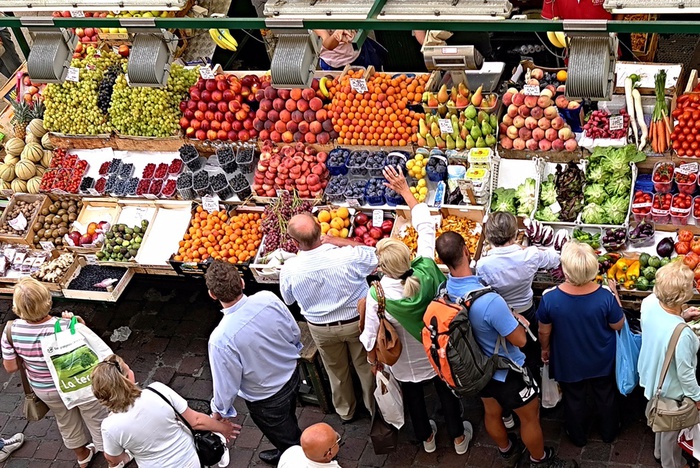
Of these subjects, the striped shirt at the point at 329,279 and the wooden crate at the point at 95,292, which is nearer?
the striped shirt at the point at 329,279

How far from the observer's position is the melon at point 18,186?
8492 millimetres

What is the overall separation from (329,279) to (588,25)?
2.35 m

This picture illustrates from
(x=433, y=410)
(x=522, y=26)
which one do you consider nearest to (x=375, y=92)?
(x=522, y=26)

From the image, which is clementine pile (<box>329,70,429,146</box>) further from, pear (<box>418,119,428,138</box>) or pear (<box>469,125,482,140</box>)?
pear (<box>469,125,482,140</box>)

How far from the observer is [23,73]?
376 inches

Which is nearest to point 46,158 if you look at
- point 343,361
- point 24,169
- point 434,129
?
point 24,169

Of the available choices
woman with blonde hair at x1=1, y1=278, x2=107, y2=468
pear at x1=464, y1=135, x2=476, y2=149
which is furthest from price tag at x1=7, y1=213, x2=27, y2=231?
pear at x1=464, y1=135, x2=476, y2=149

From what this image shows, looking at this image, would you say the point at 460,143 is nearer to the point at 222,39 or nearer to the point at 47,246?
A: the point at 222,39

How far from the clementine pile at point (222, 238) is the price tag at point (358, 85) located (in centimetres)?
145

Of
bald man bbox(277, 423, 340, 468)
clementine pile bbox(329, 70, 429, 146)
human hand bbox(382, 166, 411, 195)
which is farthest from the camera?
clementine pile bbox(329, 70, 429, 146)

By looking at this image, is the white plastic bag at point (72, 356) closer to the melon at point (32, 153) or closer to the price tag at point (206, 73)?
the price tag at point (206, 73)

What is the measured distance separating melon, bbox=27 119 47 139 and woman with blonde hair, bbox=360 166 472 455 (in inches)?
171

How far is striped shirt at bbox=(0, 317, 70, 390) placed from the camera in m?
5.82

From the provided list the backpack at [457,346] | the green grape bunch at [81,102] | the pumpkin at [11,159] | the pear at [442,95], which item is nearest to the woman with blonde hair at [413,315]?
the backpack at [457,346]
